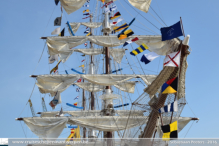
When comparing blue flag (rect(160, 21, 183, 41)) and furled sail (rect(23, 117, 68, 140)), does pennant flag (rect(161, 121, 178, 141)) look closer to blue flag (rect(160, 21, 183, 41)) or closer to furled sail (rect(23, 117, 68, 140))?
blue flag (rect(160, 21, 183, 41))

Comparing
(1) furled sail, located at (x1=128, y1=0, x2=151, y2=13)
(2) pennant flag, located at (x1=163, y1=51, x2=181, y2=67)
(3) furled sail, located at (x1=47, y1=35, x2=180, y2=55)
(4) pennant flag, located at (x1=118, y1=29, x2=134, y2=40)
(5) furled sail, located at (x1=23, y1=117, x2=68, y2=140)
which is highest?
(1) furled sail, located at (x1=128, y1=0, x2=151, y2=13)

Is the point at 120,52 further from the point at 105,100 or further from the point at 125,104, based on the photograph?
the point at 105,100

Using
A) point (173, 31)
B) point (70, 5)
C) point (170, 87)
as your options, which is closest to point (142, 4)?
point (70, 5)

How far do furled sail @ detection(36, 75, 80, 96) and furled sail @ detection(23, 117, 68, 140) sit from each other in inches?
95.7

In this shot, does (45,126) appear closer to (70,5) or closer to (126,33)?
(126,33)

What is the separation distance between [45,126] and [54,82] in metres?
3.28

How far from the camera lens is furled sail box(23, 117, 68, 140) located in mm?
17047

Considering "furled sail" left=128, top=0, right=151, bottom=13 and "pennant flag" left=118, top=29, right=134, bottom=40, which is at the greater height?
"furled sail" left=128, top=0, right=151, bottom=13

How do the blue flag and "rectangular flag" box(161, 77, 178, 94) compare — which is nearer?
"rectangular flag" box(161, 77, 178, 94)

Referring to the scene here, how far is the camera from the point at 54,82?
61.2 ft

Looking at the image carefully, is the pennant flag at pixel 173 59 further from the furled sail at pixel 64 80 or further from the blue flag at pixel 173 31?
the furled sail at pixel 64 80

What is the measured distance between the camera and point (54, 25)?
17.9 metres

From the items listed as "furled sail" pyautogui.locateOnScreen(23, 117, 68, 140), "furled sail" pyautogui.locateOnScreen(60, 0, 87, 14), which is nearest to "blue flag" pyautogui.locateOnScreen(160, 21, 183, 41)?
"furled sail" pyautogui.locateOnScreen(23, 117, 68, 140)

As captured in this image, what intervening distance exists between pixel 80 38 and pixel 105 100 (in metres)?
5.21
